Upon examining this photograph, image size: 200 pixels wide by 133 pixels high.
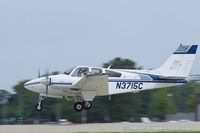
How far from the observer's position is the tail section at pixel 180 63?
154 ft

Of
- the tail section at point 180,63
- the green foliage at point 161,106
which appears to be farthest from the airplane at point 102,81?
the green foliage at point 161,106

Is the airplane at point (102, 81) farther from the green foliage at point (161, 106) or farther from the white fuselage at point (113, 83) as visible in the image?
the green foliage at point (161, 106)

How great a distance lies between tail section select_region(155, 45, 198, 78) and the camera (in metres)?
46.9

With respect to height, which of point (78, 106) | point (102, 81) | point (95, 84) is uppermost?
point (102, 81)

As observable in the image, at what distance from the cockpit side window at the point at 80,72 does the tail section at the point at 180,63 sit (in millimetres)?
6322

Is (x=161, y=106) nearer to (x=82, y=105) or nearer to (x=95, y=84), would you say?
(x=95, y=84)

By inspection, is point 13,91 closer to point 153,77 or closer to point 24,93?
point 24,93

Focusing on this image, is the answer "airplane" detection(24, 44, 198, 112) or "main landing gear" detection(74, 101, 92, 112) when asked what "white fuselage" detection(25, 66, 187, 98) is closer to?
"airplane" detection(24, 44, 198, 112)

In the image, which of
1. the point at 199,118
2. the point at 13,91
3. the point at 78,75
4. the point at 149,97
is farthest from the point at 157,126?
the point at 13,91

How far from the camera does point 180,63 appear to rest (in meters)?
47.7

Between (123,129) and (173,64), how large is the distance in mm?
10280

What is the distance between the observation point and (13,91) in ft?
417

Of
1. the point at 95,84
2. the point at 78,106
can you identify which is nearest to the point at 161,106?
the point at 95,84

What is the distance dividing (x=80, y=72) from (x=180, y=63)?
828cm
